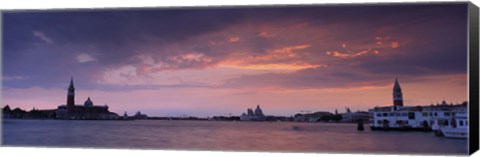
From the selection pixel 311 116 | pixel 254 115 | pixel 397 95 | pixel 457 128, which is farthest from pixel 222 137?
pixel 457 128

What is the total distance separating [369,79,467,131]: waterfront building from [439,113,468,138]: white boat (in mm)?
66

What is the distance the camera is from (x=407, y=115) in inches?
360

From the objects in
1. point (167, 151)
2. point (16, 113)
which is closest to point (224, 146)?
point (167, 151)

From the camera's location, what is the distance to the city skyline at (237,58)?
8812 millimetres

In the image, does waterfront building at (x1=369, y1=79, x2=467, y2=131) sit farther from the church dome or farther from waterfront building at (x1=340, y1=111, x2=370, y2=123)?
the church dome

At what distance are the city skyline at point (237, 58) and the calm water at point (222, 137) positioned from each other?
21 centimetres

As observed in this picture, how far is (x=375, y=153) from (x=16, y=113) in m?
4.19

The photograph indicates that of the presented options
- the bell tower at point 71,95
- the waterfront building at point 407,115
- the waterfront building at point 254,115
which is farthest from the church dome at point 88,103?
the waterfront building at point 407,115

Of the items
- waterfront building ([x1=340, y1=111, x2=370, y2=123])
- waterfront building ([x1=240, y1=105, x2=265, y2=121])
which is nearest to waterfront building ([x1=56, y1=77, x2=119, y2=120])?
waterfront building ([x1=240, y1=105, x2=265, y2=121])

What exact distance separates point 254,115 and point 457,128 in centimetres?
223

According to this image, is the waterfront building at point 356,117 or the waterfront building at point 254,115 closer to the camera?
the waterfront building at point 356,117

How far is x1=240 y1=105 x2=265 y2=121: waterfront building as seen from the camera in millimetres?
9438

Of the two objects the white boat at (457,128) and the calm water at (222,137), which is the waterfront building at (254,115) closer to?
the calm water at (222,137)

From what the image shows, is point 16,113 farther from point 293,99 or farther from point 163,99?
point 293,99
